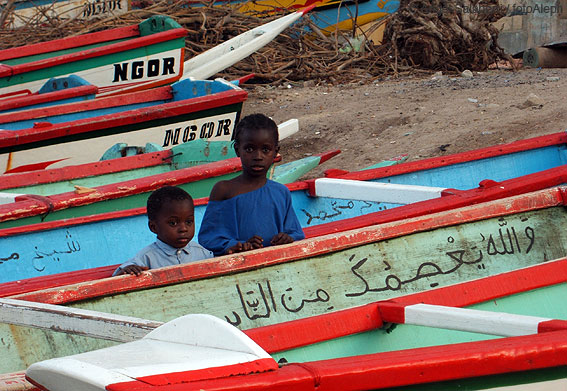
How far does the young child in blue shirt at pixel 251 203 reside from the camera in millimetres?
3818

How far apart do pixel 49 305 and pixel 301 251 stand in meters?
1.08

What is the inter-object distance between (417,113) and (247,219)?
5760 millimetres

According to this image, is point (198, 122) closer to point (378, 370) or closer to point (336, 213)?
point (336, 213)

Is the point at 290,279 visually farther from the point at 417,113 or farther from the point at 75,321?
the point at 417,113

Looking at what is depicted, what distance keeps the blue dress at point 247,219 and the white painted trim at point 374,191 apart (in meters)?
1.17

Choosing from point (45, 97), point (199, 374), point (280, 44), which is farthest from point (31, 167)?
point (280, 44)

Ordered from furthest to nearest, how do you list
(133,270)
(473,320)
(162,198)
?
1. (162,198)
2. (133,270)
3. (473,320)

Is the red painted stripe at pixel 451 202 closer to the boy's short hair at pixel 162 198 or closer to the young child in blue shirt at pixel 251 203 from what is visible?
the young child in blue shirt at pixel 251 203

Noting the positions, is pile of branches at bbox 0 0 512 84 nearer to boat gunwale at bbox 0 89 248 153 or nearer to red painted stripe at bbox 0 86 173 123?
red painted stripe at bbox 0 86 173 123

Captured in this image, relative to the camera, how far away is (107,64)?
1030 centimetres

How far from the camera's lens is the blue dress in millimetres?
3873

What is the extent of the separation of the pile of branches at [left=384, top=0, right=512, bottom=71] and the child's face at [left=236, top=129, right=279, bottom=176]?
8.36m

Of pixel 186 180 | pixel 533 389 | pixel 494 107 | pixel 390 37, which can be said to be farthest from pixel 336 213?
pixel 390 37

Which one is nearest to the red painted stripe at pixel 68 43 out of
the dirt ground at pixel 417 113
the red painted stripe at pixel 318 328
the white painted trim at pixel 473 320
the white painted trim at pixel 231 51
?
the white painted trim at pixel 231 51
